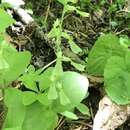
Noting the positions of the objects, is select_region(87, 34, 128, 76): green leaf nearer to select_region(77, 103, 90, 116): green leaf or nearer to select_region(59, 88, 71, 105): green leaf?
select_region(77, 103, 90, 116): green leaf

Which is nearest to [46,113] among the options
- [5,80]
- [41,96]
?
[41,96]

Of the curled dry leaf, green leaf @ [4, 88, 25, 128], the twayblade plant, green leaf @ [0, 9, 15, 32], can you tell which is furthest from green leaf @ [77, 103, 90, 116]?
green leaf @ [0, 9, 15, 32]

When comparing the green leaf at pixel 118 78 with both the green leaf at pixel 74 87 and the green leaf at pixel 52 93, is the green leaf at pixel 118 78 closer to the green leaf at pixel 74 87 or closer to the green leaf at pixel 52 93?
the green leaf at pixel 74 87

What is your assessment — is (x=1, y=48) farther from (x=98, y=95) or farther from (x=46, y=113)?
(x=98, y=95)

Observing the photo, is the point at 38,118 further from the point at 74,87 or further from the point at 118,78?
the point at 118,78

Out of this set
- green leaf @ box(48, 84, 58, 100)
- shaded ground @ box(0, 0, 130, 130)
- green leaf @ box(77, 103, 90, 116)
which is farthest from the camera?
shaded ground @ box(0, 0, 130, 130)

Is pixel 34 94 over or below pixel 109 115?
over

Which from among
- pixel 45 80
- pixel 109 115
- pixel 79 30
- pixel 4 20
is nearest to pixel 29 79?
pixel 45 80
